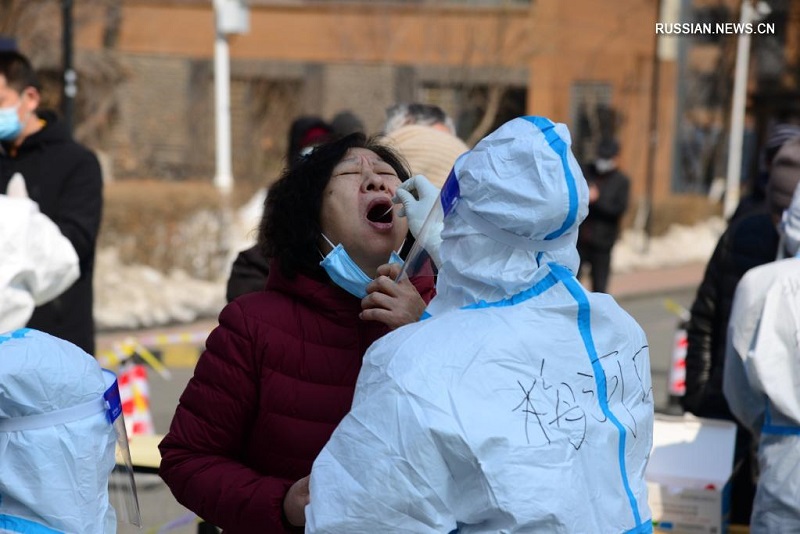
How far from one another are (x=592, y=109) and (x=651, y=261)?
790 cm

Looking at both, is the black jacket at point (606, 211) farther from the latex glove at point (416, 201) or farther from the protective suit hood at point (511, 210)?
the protective suit hood at point (511, 210)

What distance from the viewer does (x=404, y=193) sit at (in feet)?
8.58

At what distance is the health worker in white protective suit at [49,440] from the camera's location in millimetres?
2477

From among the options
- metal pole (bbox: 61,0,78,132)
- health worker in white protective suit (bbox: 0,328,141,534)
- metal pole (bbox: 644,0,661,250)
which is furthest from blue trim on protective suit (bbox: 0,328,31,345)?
metal pole (bbox: 644,0,661,250)

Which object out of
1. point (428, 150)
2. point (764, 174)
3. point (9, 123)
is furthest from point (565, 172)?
point (764, 174)

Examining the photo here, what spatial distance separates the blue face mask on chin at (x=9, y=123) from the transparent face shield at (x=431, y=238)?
274cm

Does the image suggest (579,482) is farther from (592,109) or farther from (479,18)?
(592,109)

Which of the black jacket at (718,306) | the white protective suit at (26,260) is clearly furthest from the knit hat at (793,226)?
the white protective suit at (26,260)

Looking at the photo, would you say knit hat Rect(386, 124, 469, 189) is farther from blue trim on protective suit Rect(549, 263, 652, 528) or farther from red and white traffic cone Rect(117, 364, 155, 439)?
red and white traffic cone Rect(117, 364, 155, 439)

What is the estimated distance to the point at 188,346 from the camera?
452 inches

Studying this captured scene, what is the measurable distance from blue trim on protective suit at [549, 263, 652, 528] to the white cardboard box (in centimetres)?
185

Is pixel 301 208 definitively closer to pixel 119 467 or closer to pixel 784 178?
pixel 119 467

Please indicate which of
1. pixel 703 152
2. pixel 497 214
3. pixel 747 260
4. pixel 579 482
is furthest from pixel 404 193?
pixel 703 152

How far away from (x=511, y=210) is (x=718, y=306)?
112 inches
